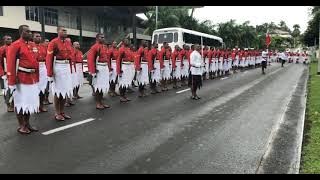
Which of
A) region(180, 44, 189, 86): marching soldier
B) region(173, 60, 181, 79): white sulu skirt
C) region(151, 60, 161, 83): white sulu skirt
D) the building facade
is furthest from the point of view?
the building facade

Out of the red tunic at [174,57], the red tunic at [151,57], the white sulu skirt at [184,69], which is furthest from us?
the white sulu skirt at [184,69]

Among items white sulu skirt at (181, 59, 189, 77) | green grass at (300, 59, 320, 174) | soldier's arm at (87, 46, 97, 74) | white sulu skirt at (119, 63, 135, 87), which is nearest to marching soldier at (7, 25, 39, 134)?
soldier's arm at (87, 46, 97, 74)

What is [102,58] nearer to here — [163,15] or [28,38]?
[28,38]

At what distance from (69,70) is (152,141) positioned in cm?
337

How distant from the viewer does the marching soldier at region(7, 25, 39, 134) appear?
26.7ft

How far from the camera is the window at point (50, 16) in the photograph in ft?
151

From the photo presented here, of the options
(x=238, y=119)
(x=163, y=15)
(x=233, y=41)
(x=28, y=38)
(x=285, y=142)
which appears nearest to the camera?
(x=285, y=142)

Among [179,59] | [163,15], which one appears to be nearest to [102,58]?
[179,59]

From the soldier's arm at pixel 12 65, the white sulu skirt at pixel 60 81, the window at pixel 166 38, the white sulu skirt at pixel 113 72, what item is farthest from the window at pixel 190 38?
the soldier's arm at pixel 12 65

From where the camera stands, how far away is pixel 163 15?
155 ft

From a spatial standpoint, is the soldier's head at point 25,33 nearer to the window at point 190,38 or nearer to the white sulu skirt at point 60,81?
the white sulu skirt at point 60,81

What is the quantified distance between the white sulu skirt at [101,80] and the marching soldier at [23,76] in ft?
10.5

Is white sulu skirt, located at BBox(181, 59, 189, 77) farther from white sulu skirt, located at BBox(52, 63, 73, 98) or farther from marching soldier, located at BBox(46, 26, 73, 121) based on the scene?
white sulu skirt, located at BBox(52, 63, 73, 98)
